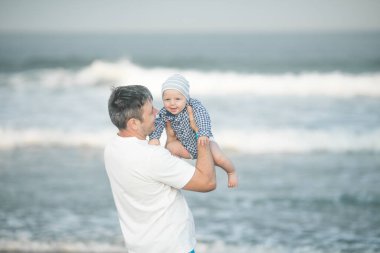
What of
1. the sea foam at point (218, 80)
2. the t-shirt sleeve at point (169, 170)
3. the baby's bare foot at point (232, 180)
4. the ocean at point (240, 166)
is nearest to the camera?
the t-shirt sleeve at point (169, 170)

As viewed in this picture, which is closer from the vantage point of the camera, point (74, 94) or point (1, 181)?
point (1, 181)

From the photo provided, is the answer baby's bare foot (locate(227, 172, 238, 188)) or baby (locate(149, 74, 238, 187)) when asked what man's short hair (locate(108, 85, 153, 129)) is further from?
baby's bare foot (locate(227, 172, 238, 188))

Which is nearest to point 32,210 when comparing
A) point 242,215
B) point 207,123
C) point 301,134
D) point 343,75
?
point 242,215

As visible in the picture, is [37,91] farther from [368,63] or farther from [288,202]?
[368,63]

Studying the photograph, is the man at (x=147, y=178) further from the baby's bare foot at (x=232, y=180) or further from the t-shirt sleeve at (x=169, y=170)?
the baby's bare foot at (x=232, y=180)

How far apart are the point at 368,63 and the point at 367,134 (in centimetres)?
1379

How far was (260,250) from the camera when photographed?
5066 millimetres

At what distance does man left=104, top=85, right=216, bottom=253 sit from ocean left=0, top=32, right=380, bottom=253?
2.80 metres

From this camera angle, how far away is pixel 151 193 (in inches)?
90.4

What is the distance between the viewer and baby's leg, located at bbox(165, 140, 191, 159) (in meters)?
2.79

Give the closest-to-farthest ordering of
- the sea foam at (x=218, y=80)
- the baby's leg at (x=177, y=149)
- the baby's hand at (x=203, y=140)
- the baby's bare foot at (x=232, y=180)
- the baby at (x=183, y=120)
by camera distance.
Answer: the baby's hand at (x=203, y=140) → the baby at (x=183, y=120) → the baby's leg at (x=177, y=149) → the baby's bare foot at (x=232, y=180) → the sea foam at (x=218, y=80)

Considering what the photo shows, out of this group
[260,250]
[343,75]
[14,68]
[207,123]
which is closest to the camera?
[207,123]

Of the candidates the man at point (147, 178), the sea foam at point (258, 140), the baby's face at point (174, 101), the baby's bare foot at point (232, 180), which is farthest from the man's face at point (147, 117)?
the sea foam at point (258, 140)

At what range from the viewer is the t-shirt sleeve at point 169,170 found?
2205 mm
